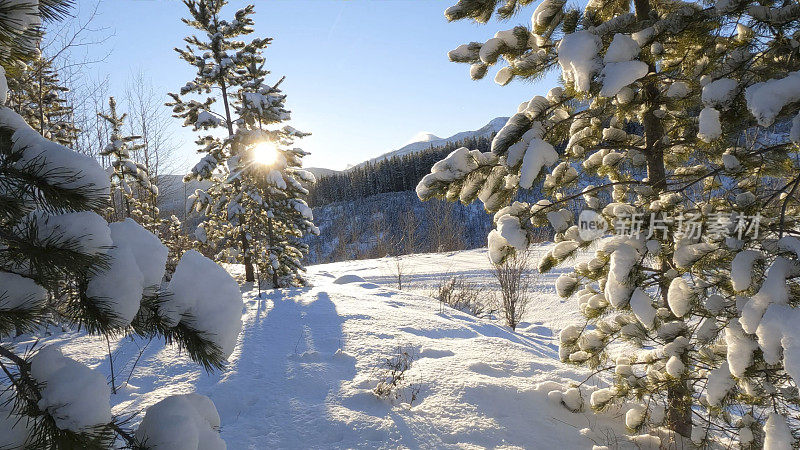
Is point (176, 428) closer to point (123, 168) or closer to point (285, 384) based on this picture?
point (285, 384)

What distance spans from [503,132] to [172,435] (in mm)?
2266

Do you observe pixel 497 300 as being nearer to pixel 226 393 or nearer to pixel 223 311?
pixel 226 393

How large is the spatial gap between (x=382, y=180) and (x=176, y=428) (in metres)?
70.7

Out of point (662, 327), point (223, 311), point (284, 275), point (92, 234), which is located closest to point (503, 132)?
point (662, 327)

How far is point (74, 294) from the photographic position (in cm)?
109

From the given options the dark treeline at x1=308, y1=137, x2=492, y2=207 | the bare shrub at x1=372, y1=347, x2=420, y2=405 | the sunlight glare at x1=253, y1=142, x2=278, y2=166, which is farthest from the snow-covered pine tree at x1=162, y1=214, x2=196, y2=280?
the dark treeline at x1=308, y1=137, x2=492, y2=207

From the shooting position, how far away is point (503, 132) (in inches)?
95.6

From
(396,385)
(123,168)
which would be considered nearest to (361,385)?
(396,385)

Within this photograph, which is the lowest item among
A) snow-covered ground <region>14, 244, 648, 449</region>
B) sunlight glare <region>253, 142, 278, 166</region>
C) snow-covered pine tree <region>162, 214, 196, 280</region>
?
snow-covered ground <region>14, 244, 648, 449</region>

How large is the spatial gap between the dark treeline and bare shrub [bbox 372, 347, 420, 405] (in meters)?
63.3

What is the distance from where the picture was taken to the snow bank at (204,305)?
1.20 m

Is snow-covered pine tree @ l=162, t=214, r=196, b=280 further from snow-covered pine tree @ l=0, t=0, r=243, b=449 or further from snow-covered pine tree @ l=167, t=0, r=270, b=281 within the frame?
snow-covered pine tree @ l=0, t=0, r=243, b=449

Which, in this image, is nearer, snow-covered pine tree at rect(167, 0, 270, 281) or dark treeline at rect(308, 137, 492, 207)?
snow-covered pine tree at rect(167, 0, 270, 281)

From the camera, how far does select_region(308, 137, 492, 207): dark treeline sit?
68.7 metres
